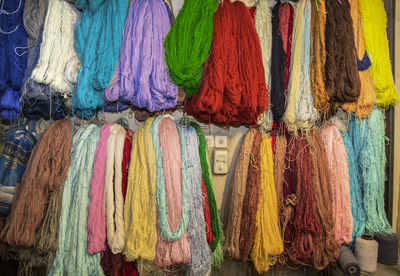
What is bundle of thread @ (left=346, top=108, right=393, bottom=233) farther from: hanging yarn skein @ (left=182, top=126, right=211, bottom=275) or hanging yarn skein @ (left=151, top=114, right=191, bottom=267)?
hanging yarn skein @ (left=151, top=114, right=191, bottom=267)

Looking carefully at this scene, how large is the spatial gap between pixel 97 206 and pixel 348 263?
151 cm

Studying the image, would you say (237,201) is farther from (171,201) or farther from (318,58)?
(318,58)

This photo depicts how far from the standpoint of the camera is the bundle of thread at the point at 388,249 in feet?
4.97

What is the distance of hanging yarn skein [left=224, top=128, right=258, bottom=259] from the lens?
1495 millimetres

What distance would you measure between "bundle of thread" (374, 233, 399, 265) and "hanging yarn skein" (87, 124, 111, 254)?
175 cm

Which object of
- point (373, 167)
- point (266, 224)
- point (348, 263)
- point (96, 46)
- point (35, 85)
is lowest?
point (348, 263)

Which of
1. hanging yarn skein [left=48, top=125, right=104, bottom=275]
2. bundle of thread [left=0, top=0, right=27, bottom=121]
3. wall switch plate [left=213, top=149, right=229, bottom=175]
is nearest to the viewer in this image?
hanging yarn skein [left=48, top=125, right=104, bottom=275]

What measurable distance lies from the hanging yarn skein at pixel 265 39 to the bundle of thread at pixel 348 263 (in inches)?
36.7

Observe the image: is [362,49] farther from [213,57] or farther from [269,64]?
[213,57]

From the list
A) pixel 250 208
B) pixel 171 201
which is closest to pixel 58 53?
pixel 171 201

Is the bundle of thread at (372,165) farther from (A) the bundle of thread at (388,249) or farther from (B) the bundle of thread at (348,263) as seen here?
(B) the bundle of thread at (348,263)

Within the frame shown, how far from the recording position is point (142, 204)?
1.31 m

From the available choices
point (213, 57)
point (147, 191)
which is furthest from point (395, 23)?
point (147, 191)

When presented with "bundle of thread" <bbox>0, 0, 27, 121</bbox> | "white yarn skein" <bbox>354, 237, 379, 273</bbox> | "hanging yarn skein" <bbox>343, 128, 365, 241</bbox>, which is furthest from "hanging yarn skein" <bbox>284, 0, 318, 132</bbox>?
"bundle of thread" <bbox>0, 0, 27, 121</bbox>
